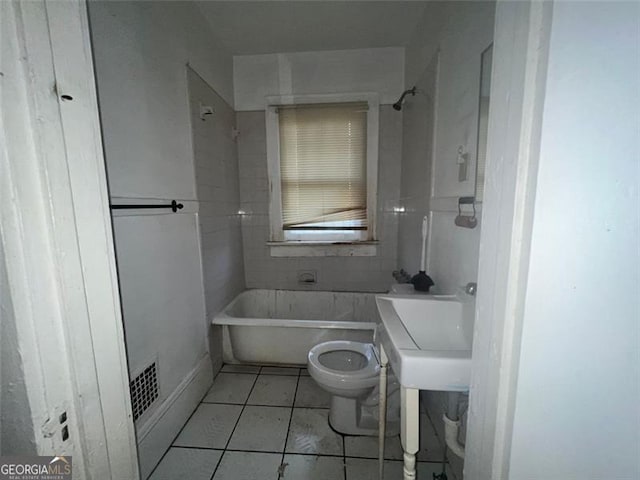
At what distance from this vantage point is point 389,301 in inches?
43.3

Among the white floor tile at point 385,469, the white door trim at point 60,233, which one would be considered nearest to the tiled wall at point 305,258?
the white floor tile at point 385,469

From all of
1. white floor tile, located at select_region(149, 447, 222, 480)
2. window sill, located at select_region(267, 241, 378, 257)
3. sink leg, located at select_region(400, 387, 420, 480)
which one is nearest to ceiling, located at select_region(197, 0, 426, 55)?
window sill, located at select_region(267, 241, 378, 257)

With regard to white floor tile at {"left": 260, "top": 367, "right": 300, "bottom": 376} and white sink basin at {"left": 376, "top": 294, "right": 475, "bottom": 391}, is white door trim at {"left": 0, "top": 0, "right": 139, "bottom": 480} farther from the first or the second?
A: white floor tile at {"left": 260, "top": 367, "right": 300, "bottom": 376}

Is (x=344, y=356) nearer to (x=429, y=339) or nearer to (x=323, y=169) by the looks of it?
(x=429, y=339)

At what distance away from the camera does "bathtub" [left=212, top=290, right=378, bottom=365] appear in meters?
1.97

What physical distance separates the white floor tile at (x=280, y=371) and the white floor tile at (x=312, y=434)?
383mm

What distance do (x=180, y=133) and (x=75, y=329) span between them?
5.15 feet

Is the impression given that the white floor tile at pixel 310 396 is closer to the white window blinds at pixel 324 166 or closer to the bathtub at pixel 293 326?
the bathtub at pixel 293 326

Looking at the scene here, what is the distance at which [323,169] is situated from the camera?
2.62 meters

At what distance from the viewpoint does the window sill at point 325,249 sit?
2.63 metres

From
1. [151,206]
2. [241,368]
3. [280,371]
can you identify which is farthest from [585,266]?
[241,368]

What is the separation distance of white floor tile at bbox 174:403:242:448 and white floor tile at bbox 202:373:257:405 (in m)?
0.05

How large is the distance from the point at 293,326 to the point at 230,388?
630 mm

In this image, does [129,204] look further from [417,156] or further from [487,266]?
[417,156]
